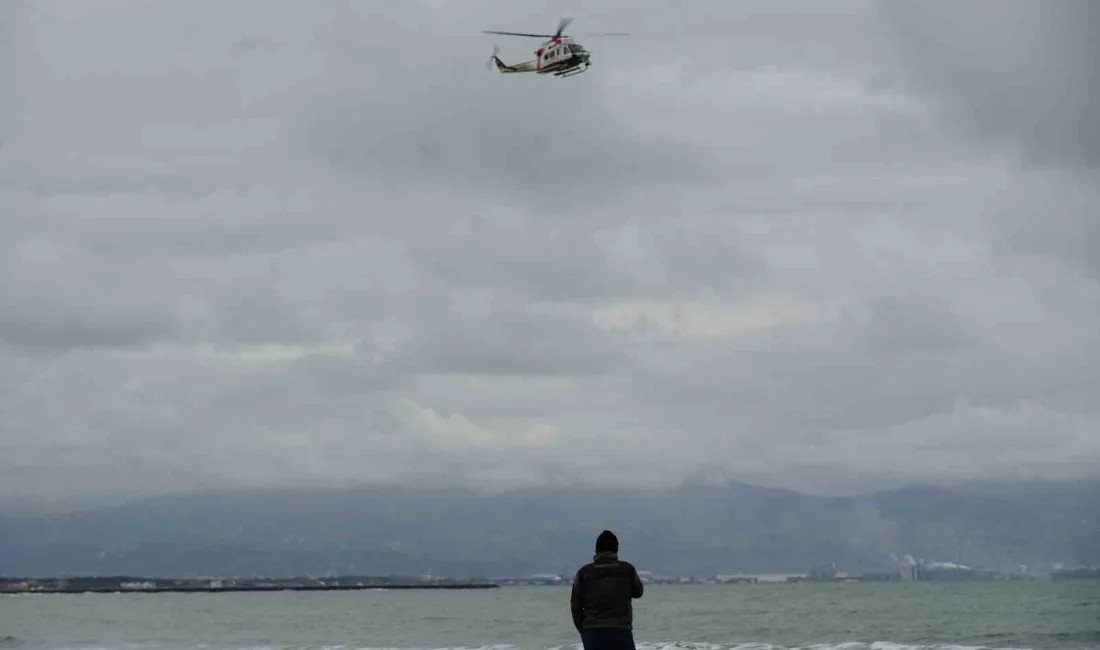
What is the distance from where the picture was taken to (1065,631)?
62406mm

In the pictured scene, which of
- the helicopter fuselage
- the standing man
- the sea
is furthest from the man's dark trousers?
the helicopter fuselage

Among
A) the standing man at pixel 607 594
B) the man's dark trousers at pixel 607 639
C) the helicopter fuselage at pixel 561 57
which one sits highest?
the helicopter fuselage at pixel 561 57

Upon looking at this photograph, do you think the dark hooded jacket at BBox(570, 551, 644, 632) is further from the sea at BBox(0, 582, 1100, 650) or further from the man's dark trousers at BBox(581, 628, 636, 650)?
the sea at BBox(0, 582, 1100, 650)

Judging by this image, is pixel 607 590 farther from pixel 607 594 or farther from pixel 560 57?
pixel 560 57

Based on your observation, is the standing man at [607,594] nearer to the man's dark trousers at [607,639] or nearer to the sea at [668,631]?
the man's dark trousers at [607,639]

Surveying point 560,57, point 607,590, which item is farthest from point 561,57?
point 607,590

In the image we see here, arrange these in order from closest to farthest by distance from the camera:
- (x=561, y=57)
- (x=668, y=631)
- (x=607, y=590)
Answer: (x=607, y=590) → (x=561, y=57) → (x=668, y=631)

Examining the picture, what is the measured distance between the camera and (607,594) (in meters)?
18.0

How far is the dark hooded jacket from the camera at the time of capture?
17.9m

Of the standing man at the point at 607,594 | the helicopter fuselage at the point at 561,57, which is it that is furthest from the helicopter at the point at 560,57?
the standing man at the point at 607,594

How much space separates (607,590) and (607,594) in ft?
0.17

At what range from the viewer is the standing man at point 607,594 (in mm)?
17922

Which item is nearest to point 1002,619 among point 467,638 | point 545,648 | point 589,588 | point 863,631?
point 863,631

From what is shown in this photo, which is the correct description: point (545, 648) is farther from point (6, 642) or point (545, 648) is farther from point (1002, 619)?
point (1002, 619)
